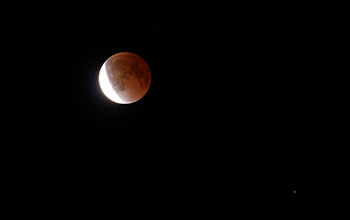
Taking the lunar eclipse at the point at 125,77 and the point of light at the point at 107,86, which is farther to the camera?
the point of light at the point at 107,86

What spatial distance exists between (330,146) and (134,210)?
5.57 metres

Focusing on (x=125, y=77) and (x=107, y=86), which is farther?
(x=107, y=86)

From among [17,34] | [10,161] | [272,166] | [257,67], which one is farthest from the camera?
[272,166]

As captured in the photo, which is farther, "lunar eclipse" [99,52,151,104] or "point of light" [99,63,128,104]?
"point of light" [99,63,128,104]

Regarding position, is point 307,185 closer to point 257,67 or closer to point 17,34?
point 257,67

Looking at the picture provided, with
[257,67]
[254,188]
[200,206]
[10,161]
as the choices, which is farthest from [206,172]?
[10,161]

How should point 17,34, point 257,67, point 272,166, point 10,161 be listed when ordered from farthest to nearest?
point 272,166 < point 257,67 < point 10,161 < point 17,34

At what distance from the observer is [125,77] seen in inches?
197

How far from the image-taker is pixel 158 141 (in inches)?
306

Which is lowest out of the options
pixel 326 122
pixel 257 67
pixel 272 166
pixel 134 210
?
pixel 134 210

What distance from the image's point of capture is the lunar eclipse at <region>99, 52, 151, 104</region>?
5.01 meters

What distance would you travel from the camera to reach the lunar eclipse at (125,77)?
16.4ft

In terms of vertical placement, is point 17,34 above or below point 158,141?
above

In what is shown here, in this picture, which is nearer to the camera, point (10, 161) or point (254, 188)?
point (10, 161)
